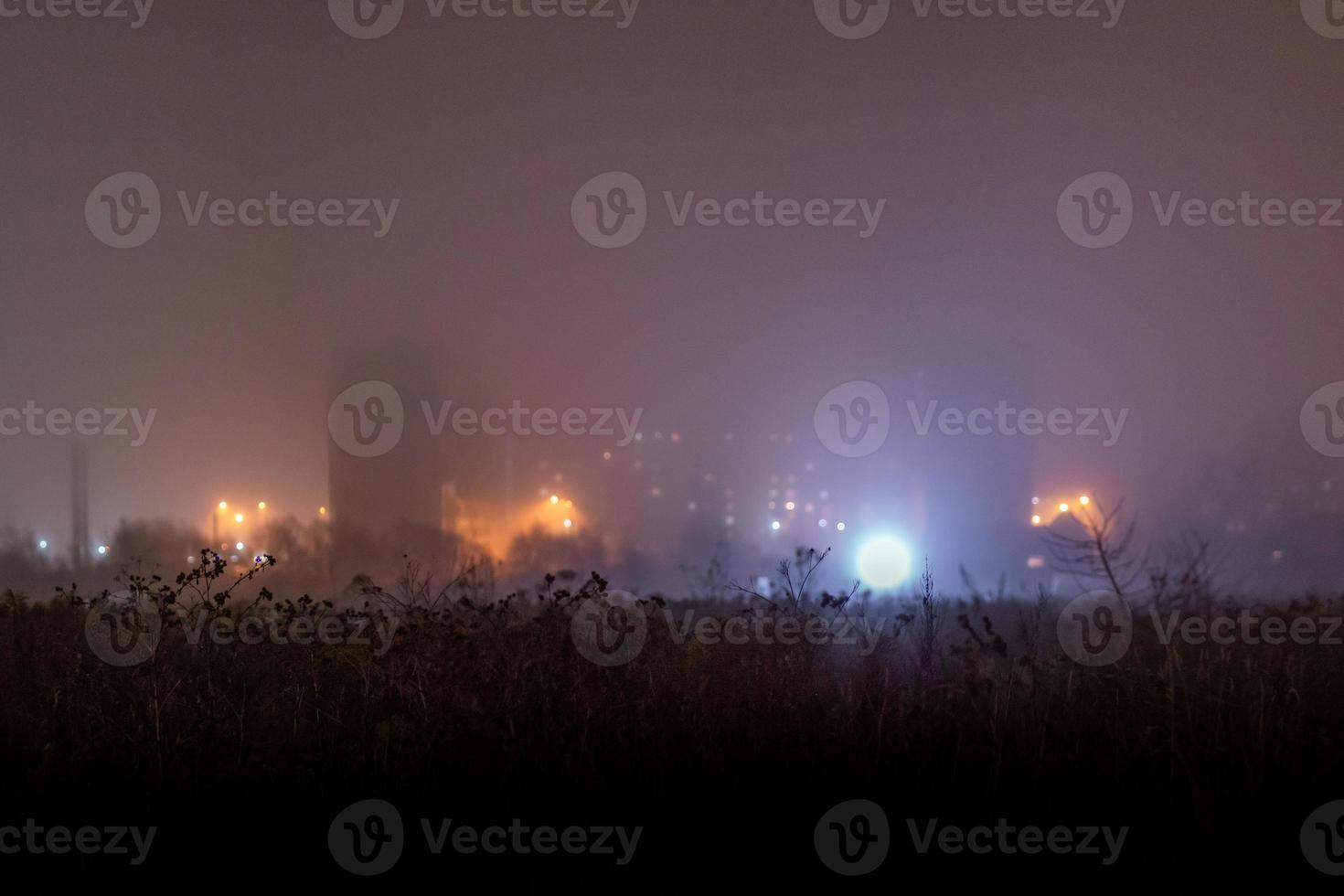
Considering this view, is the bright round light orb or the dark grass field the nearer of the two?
the dark grass field

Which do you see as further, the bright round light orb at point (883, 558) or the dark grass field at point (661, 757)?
the bright round light orb at point (883, 558)

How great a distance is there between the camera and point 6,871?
176 inches

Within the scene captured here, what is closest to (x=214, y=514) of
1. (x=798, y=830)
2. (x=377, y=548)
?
(x=377, y=548)

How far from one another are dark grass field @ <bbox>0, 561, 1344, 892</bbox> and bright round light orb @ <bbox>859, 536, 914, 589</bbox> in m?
14.8

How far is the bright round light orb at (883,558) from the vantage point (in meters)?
21.8

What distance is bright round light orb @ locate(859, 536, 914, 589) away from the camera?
2175 cm

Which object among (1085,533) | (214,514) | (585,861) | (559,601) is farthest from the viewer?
(214,514)

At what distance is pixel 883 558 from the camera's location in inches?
961

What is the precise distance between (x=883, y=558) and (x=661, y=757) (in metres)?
20.3

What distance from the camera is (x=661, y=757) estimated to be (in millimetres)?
5184

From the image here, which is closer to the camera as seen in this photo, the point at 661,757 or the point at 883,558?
the point at 661,757

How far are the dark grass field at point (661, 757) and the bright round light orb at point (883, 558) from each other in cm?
1478

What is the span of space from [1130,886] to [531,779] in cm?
337

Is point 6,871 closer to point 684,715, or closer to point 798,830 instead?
point 684,715
